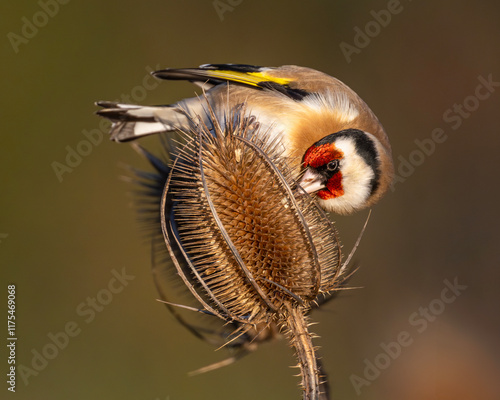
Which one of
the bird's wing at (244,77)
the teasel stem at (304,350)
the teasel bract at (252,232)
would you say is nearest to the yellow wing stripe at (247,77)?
the bird's wing at (244,77)

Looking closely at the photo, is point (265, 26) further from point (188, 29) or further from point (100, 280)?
point (100, 280)

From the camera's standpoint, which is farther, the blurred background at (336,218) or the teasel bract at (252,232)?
the blurred background at (336,218)

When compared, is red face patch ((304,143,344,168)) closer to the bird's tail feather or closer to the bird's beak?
the bird's beak

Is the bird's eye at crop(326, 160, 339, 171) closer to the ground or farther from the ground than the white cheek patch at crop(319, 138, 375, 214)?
farther from the ground

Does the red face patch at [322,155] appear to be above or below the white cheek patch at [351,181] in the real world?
above

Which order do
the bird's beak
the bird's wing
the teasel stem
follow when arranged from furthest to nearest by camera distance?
1. the bird's wing
2. the bird's beak
3. the teasel stem

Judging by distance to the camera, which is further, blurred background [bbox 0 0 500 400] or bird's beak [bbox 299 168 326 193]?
blurred background [bbox 0 0 500 400]

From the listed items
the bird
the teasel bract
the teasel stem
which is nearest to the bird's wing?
the bird

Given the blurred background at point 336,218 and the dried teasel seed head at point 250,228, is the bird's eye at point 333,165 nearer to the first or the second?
the dried teasel seed head at point 250,228
